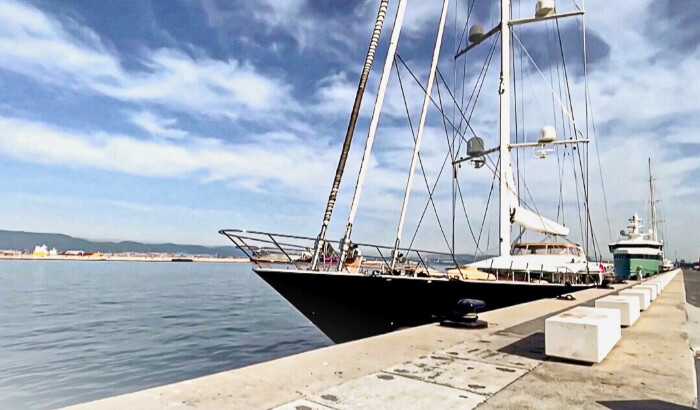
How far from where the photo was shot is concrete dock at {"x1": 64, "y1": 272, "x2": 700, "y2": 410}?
11.4 ft

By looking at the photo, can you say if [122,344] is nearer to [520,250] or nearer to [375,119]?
[375,119]

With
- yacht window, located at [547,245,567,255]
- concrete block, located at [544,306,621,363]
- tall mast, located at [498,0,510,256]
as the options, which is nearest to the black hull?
concrete block, located at [544,306,621,363]

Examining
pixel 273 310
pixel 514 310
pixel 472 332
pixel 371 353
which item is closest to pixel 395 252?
pixel 514 310

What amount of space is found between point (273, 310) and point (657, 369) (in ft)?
70.9

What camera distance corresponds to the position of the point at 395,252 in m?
12.2

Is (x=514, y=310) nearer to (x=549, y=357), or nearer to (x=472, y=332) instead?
(x=472, y=332)

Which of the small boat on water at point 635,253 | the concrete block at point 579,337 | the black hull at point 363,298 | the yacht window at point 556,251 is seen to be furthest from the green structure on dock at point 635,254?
the concrete block at point 579,337

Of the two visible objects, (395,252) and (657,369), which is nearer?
(657,369)

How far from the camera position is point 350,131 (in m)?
11.5

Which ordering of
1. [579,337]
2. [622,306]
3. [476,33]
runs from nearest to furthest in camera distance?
1. [579,337]
2. [622,306]
3. [476,33]

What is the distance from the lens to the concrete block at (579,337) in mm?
4887

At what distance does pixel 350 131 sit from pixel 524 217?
11.0 meters

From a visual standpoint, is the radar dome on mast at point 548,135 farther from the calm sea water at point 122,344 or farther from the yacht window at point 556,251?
the calm sea water at point 122,344

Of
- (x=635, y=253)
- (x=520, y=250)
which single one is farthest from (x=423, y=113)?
(x=635, y=253)
